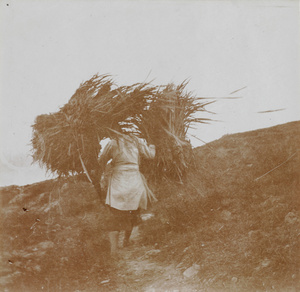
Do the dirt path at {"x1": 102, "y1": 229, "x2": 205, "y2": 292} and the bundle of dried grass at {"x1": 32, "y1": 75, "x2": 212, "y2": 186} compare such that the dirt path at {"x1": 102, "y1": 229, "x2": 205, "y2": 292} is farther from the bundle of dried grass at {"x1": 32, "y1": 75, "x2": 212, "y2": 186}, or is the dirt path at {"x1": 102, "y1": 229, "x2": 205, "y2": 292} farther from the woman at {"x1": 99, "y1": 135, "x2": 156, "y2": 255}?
the bundle of dried grass at {"x1": 32, "y1": 75, "x2": 212, "y2": 186}

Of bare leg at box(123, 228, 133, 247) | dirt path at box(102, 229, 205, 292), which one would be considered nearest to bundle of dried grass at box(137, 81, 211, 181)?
bare leg at box(123, 228, 133, 247)

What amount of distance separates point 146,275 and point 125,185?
22.7 inches

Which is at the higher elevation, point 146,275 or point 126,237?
point 126,237

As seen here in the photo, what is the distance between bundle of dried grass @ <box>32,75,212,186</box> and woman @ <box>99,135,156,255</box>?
0.08 metres

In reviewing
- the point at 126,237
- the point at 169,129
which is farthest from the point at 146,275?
the point at 169,129

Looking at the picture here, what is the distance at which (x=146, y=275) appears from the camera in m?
1.84

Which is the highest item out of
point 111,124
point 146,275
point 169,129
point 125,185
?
point 111,124

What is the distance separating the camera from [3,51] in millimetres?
2051

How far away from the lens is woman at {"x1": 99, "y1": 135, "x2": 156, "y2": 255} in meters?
1.89

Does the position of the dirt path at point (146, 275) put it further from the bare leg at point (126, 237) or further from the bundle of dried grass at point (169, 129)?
the bundle of dried grass at point (169, 129)

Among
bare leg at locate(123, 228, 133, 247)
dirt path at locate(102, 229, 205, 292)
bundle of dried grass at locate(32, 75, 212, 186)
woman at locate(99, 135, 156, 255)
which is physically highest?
bundle of dried grass at locate(32, 75, 212, 186)

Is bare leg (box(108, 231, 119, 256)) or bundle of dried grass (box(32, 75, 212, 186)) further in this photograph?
bare leg (box(108, 231, 119, 256))

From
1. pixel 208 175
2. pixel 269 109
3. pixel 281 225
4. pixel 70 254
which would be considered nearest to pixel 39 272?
pixel 70 254

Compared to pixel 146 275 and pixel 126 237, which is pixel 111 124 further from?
pixel 146 275
